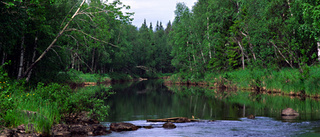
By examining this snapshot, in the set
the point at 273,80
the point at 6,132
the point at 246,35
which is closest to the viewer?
the point at 6,132

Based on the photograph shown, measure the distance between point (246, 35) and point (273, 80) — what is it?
1017cm

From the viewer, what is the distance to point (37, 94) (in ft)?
49.1

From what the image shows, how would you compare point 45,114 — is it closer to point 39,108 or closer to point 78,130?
point 39,108

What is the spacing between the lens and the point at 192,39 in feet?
190

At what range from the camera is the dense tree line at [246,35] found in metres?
32.5

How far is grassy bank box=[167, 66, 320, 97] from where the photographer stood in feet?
91.0

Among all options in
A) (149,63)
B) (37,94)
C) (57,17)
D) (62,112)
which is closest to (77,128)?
(62,112)

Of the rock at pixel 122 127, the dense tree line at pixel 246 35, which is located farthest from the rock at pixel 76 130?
the dense tree line at pixel 246 35

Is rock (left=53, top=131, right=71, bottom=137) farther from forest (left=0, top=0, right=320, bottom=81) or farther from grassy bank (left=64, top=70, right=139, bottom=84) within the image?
grassy bank (left=64, top=70, right=139, bottom=84)

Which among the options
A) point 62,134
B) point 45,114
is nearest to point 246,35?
point 62,134

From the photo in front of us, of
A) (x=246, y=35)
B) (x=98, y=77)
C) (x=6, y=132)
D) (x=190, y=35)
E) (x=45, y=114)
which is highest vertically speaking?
(x=190, y=35)

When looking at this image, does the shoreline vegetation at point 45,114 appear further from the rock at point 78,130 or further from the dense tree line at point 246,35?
the dense tree line at point 246,35

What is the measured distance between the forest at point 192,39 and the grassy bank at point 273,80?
12 centimetres

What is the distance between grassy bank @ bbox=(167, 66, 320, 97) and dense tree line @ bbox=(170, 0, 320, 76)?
1078 millimetres
